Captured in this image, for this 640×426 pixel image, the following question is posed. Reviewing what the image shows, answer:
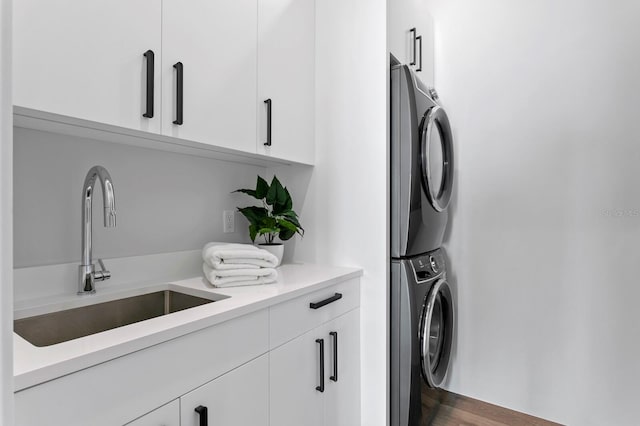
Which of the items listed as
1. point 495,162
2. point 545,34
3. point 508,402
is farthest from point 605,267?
point 545,34

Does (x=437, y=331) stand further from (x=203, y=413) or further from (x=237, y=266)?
(x=203, y=413)

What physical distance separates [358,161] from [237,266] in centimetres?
73

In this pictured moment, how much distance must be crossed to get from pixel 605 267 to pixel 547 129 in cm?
75

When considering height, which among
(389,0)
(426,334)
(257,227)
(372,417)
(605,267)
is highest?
(389,0)

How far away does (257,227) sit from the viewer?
1557 mm

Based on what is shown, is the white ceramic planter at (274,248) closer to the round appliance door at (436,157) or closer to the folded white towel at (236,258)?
the folded white towel at (236,258)

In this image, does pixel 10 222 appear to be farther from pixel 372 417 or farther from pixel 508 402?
pixel 508 402

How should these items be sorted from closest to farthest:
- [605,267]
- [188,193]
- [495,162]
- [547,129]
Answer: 1. [188,193]
2. [605,267]
3. [547,129]
4. [495,162]

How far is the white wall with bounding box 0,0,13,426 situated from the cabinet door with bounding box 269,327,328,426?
793mm

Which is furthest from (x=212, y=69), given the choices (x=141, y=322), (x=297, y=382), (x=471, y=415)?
(x=471, y=415)

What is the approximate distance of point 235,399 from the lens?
3.18ft

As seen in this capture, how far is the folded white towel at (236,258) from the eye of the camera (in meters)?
1.24

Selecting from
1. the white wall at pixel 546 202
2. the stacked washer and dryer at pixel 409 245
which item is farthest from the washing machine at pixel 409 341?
the white wall at pixel 546 202

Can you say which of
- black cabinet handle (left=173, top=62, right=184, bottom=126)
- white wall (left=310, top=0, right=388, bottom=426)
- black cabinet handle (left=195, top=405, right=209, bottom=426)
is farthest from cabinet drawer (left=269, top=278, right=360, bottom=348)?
black cabinet handle (left=173, top=62, right=184, bottom=126)
